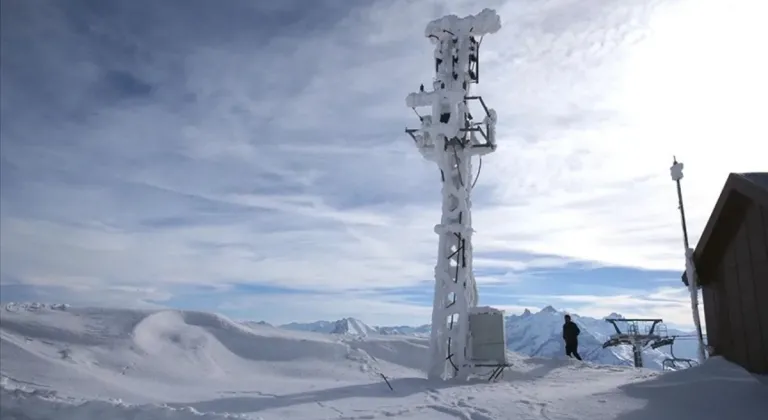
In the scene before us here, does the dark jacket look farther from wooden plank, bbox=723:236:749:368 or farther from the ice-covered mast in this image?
wooden plank, bbox=723:236:749:368

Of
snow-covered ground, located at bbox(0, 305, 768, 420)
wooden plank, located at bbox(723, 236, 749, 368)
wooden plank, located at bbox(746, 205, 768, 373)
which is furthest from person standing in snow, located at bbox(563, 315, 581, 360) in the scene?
wooden plank, located at bbox(746, 205, 768, 373)

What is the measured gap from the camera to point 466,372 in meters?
16.6

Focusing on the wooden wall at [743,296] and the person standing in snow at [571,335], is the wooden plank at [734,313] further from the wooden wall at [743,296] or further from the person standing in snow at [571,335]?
the person standing in snow at [571,335]

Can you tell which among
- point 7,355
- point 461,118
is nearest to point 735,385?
point 461,118

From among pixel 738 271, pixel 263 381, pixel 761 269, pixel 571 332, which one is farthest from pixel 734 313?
pixel 263 381

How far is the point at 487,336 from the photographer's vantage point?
16.8 m

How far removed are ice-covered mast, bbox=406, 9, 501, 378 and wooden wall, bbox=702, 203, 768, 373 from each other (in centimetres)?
619

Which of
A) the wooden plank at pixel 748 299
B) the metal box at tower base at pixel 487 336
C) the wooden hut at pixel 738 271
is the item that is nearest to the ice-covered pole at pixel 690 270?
the wooden hut at pixel 738 271

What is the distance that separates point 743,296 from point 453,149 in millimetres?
8335

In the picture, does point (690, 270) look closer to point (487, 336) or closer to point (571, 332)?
point (487, 336)

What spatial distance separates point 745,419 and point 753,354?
10.4 ft

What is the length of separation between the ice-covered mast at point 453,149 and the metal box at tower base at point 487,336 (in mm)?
212

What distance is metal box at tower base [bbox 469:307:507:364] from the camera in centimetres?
1658

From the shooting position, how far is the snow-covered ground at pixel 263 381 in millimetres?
10484
